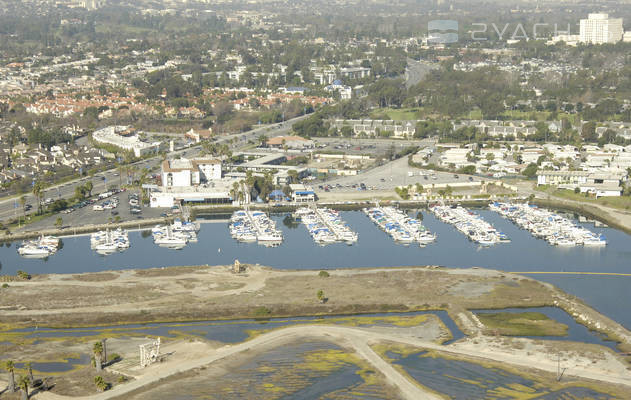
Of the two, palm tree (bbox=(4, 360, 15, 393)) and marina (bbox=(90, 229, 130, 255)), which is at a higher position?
palm tree (bbox=(4, 360, 15, 393))

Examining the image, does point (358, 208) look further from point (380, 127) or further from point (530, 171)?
point (380, 127)

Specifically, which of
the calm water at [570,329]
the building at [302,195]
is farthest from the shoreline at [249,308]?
the building at [302,195]

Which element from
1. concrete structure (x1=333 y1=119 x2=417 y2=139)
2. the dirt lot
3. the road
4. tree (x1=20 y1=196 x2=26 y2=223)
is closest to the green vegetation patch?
the dirt lot

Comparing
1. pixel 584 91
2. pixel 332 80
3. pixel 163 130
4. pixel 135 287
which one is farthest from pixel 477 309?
pixel 332 80

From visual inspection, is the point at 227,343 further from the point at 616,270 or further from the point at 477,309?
the point at 616,270

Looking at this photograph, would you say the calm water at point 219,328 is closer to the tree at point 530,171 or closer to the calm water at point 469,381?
the calm water at point 469,381

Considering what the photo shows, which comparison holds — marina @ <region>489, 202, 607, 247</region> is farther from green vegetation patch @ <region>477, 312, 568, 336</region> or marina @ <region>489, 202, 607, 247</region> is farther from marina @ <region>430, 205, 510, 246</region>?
green vegetation patch @ <region>477, 312, 568, 336</region>
